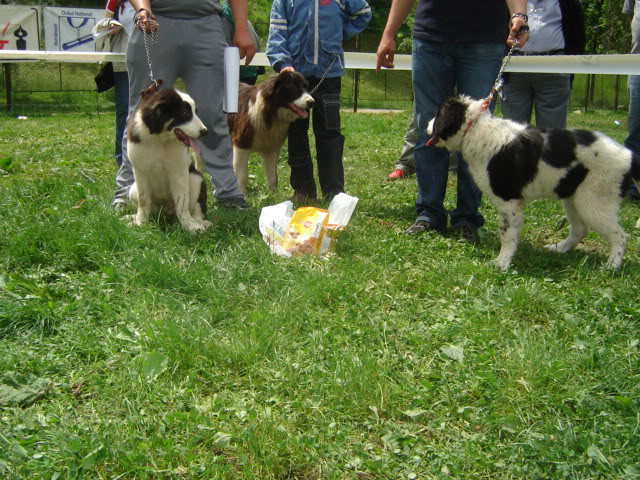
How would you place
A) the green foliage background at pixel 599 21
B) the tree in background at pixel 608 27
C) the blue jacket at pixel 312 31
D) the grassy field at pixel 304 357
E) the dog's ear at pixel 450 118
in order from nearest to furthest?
the grassy field at pixel 304 357, the dog's ear at pixel 450 118, the blue jacket at pixel 312 31, the tree in background at pixel 608 27, the green foliage background at pixel 599 21

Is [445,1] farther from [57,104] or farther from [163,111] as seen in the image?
[57,104]

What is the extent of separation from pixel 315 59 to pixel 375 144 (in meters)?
3.94

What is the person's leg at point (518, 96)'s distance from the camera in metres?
6.13

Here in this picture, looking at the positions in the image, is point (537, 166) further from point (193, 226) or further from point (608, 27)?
point (608, 27)

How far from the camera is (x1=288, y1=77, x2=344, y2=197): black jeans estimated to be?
19.4 ft

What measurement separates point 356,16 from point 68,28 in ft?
43.8

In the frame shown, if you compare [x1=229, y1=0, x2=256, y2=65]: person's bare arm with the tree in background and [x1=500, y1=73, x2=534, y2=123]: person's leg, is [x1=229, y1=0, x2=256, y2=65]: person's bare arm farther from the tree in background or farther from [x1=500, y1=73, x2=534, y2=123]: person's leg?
the tree in background

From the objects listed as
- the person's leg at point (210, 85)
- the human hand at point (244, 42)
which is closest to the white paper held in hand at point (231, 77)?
the person's leg at point (210, 85)

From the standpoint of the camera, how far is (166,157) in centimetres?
472

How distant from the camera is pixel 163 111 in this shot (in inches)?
178

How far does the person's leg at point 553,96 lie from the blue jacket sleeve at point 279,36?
2.32 m

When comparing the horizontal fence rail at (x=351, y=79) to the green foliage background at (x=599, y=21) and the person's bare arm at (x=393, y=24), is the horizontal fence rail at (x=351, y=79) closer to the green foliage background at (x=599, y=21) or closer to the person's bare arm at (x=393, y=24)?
the green foliage background at (x=599, y=21)

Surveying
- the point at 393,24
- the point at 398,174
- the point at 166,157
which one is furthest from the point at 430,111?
the point at 398,174

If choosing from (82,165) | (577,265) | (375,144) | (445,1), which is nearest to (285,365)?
(577,265)
